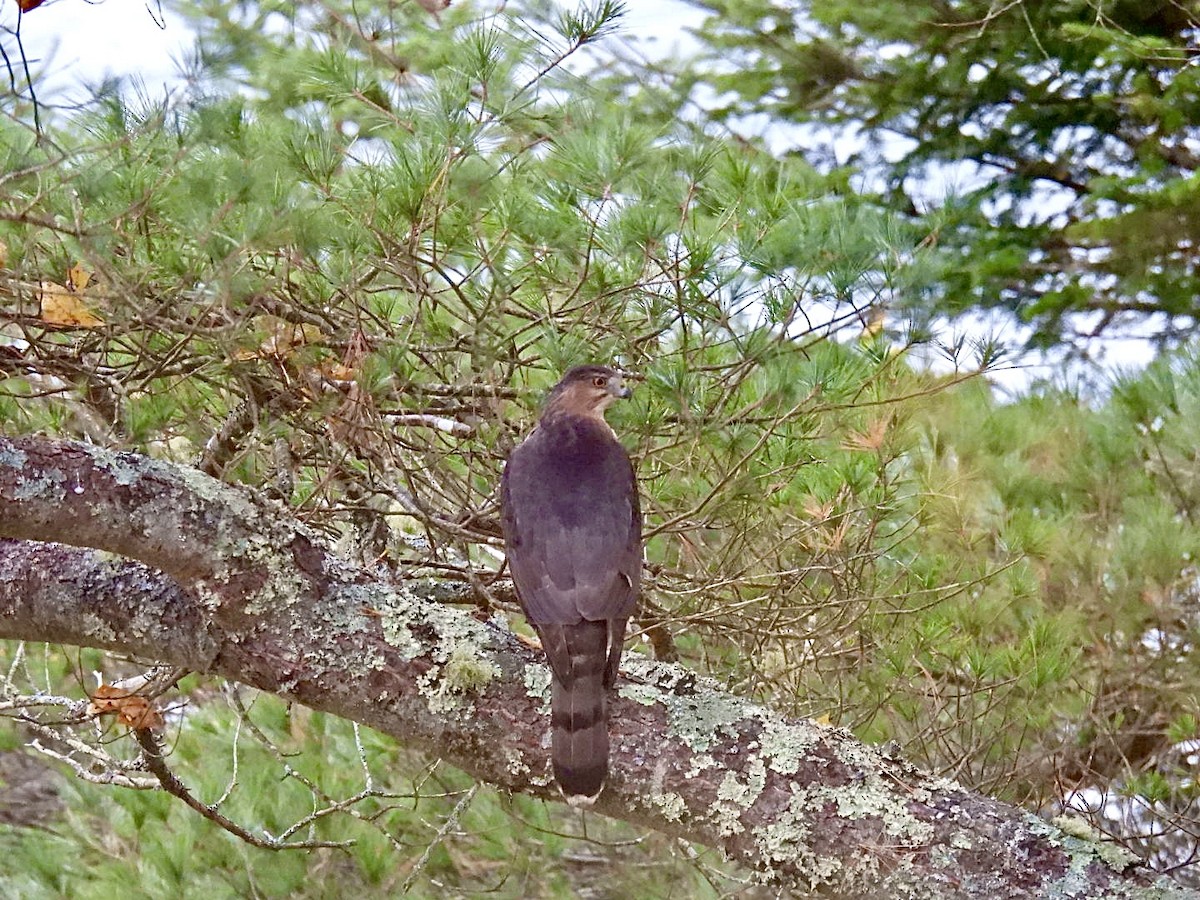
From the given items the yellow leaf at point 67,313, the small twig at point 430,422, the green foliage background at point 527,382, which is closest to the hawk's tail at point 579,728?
the green foliage background at point 527,382

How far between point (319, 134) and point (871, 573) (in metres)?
1.82

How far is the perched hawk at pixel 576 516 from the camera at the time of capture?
9.21ft

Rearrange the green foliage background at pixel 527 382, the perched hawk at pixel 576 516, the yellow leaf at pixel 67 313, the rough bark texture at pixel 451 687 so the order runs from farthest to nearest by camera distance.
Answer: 1. the yellow leaf at pixel 67 313
2. the perched hawk at pixel 576 516
3. the green foliage background at pixel 527 382
4. the rough bark texture at pixel 451 687

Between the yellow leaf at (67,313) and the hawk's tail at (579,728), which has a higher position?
the yellow leaf at (67,313)

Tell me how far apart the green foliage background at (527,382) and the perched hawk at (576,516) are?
0.32 ft

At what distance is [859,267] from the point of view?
2.81 meters

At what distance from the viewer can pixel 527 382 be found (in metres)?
3.46

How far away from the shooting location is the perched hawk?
9.21 feet

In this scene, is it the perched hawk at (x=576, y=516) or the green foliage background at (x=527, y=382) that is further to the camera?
the perched hawk at (x=576, y=516)

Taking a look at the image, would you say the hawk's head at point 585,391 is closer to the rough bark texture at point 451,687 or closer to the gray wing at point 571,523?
the gray wing at point 571,523

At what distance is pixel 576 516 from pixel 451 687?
2.11 ft

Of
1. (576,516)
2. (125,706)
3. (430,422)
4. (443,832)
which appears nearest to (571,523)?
(576,516)

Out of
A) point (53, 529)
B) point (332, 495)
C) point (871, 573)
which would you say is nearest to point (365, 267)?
point (332, 495)

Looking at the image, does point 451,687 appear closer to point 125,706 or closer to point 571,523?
point 571,523
